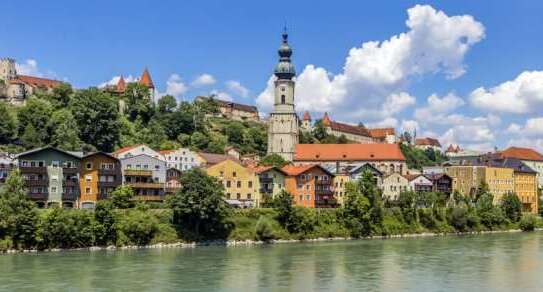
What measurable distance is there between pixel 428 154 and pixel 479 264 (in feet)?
380

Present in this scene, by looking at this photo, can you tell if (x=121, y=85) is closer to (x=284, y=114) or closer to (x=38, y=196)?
(x=284, y=114)

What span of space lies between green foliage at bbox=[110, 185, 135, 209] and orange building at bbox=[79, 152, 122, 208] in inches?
156

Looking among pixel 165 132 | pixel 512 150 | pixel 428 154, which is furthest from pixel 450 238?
pixel 428 154

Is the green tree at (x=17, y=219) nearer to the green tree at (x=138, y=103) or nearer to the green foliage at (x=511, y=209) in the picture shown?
the green foliage at (x=511, y=209)

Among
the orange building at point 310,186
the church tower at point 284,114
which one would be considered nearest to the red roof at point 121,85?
the church tower at point 284,114

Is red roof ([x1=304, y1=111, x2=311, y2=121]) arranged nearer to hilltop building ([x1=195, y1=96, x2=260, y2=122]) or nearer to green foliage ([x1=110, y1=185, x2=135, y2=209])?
hilltop building ([x1=195, y1=96, x2=260, y2=122])

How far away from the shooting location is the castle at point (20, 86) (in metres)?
108

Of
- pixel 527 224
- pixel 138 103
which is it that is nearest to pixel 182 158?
pixel 138 103

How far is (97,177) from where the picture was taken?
6194 cm

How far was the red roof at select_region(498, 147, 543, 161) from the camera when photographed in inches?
4663

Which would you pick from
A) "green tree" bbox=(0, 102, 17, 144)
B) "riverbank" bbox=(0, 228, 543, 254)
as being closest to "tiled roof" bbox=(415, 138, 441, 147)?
"riverbank" bbox=(0, 228, 543, 254)

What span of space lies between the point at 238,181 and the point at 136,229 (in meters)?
18.5

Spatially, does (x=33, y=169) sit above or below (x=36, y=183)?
above

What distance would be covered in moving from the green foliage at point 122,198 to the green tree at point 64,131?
25.6 m
